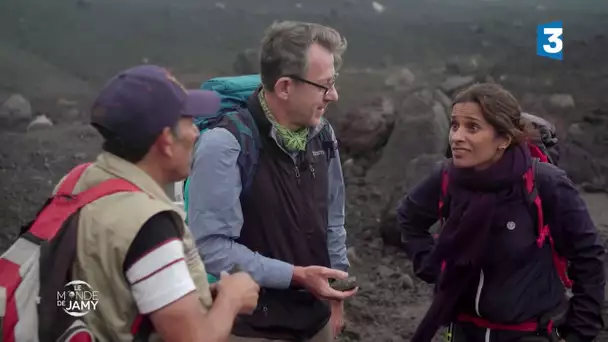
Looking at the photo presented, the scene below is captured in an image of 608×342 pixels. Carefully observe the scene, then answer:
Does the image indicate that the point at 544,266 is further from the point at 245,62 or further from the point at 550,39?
the point at 550,39

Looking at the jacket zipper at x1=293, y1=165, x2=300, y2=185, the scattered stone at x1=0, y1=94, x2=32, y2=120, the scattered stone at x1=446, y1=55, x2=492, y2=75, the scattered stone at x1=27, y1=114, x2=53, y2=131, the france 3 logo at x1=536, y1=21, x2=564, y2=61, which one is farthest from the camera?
the scattered stone at x1=446, y1=55, x2=492, y2=75

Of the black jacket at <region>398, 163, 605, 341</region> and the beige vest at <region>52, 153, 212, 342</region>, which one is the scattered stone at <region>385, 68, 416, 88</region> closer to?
the black jacket at <region>398, 163, 605, 341</region>

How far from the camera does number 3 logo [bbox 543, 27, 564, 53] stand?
831 centimetres

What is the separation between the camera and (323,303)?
2242 millimetres

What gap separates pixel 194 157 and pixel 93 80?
5.43 metres

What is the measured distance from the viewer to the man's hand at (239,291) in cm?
148

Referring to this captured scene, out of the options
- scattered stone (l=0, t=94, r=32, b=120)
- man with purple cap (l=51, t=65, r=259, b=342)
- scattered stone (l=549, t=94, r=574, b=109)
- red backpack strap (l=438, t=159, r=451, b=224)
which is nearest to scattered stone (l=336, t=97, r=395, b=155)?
scattered stone (l=549, t=94, r=574, b=109)

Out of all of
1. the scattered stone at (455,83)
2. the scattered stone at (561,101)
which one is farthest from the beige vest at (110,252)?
the scattered stone at (561,101)

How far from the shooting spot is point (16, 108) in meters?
6.88

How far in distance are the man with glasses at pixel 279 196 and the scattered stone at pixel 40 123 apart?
5.40 m

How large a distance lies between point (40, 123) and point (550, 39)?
5948mm

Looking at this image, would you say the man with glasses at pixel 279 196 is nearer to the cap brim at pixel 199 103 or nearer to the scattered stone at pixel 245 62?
the cap brim at pixel 199 103

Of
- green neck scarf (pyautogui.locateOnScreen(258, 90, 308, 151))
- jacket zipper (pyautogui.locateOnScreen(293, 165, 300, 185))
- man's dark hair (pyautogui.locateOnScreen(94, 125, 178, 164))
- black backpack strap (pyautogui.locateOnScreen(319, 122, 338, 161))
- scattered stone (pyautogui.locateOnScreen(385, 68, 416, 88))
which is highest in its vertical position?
man's dark hair (pyautogui.locateOnScreen(94, 125, 178, 164))

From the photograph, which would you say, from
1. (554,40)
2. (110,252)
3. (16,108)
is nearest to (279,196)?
(110,252)
